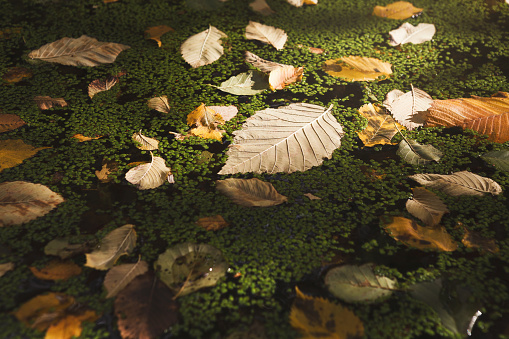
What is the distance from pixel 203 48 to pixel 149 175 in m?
0.65

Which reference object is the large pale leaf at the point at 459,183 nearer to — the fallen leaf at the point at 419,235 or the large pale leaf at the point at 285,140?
the fallen leaf at the point at 419,235

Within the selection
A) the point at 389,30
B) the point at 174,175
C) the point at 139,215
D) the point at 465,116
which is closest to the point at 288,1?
the point at 389,30

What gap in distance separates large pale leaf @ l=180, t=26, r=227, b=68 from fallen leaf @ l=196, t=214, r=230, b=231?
69 centimetres

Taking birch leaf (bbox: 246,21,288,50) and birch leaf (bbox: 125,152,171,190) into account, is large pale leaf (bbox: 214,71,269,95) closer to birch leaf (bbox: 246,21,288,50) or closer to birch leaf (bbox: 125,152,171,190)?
birch leaf (bbox: 246,21,288,50)

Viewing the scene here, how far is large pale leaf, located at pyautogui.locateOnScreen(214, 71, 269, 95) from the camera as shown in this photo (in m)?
1.41

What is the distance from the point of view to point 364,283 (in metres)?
0.88

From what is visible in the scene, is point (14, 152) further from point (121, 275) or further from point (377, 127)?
point (377, 127)

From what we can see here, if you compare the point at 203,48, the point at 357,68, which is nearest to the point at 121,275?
the point at 203,48

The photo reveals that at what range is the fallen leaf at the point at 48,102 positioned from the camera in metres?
1.33

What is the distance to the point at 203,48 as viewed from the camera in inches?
62.0

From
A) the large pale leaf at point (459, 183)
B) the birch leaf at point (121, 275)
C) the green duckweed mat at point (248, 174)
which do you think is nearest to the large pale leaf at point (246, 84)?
the green duckweed mat at point (248, 174)

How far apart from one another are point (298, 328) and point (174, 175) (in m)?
0.52

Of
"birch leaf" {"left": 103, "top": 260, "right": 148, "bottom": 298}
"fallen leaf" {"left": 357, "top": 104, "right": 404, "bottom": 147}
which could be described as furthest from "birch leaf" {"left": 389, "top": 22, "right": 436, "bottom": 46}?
"birch leaf" {"left": 103, "top": 260, "right": 148, "bottom": 298}

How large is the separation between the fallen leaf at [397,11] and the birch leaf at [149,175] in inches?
48.5
